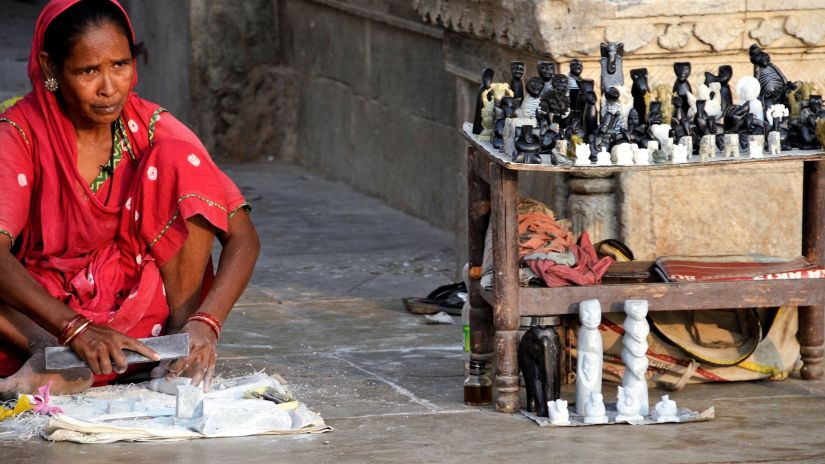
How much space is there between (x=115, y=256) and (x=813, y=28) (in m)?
2.60

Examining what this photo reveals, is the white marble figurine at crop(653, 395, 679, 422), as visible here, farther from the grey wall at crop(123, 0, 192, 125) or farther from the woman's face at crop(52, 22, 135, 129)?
the grey wall at crop(123, 0, 192, 125)

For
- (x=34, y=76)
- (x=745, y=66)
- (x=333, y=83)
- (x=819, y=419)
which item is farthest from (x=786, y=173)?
(x=333, y=83)

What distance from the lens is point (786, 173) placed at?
5527 mm

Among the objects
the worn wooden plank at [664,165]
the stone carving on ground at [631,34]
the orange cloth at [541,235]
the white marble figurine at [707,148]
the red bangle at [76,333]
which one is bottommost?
the red bangle at [76,333]

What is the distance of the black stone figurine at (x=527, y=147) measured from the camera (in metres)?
4.26

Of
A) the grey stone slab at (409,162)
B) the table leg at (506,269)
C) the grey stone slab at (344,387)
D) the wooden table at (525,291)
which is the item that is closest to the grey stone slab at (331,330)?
the grey stone slab at (344,387)

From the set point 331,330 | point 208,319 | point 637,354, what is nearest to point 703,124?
point 637,354

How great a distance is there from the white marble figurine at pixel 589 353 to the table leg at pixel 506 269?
19 cm

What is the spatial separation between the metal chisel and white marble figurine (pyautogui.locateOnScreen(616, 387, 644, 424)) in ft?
4.02

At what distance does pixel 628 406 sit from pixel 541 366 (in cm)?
26

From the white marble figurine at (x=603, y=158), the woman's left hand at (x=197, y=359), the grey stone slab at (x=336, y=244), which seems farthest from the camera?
the grey stone slab at (x=336, y=244)

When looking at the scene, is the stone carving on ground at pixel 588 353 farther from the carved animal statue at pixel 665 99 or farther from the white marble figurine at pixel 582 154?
the carved animal statue at pixel 665 99

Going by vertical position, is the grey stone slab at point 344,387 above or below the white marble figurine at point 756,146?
below

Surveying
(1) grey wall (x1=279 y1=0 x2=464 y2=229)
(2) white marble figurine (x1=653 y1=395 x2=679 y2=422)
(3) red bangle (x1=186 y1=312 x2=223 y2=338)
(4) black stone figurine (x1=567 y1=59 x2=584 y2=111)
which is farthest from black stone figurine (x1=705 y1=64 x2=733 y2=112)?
(1) grey wall (x1=279 y1=0 x2=464 y2=229)
